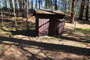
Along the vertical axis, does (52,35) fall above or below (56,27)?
below

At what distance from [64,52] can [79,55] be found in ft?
2.66

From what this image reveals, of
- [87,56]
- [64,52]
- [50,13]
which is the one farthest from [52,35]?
[87,56]

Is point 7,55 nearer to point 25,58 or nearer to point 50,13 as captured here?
point 25,58

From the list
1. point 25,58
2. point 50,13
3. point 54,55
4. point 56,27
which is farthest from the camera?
point 56,27

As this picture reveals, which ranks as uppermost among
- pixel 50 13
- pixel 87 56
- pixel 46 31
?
pixel 50 13

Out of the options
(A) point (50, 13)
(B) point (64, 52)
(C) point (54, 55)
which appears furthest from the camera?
(A) point (50, 13)

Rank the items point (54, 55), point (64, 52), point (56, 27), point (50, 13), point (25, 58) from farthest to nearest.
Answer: point (56, 27), point (50, 13), point (64, 52), point (54, 55), point (25, 58)

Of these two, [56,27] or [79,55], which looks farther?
[56,27]

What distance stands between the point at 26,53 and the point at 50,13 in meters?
4.74

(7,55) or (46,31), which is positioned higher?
(46,31)

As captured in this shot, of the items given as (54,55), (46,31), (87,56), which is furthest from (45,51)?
(46,31)

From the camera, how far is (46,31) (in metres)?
9.46

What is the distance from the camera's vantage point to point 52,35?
977 centimetres

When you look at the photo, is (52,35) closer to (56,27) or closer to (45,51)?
(56,27)
